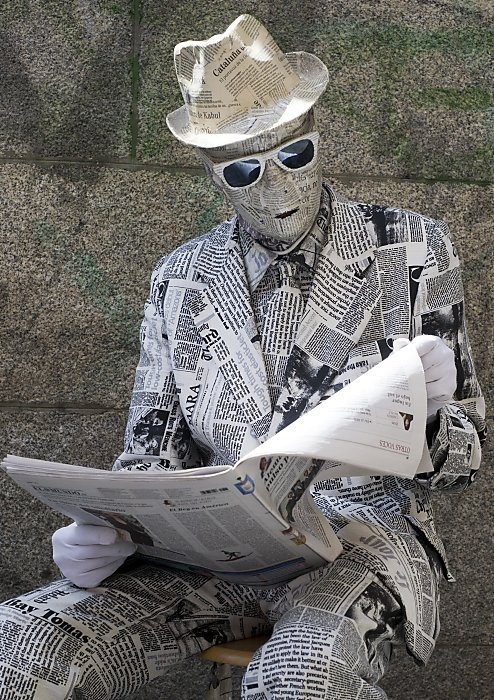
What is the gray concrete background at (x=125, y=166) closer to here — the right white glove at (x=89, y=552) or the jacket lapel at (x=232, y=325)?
the jacket lapel at (x=232, y=325)

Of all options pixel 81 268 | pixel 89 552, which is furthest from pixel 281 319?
pixel 81 268

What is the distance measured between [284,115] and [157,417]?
44 centimetres

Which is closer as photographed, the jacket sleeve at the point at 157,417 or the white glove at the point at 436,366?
the white glove at the point at 436,366

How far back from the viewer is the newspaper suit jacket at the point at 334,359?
4.50ft

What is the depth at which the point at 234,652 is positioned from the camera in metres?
1.36

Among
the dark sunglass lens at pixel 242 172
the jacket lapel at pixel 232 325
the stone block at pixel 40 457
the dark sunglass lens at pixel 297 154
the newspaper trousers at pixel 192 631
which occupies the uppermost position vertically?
the dark sunglass lens at pixel 297 154

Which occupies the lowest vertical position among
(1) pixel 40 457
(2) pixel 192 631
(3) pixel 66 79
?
(1) pixel 40 457

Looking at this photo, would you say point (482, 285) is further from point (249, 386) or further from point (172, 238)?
point (249, 386)

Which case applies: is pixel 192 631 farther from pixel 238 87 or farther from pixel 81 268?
pixel 81 268

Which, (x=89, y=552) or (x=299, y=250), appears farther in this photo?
(x=299, y=250)

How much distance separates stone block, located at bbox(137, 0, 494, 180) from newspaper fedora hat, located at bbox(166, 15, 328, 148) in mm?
643

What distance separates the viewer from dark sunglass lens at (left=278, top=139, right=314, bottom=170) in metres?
1.39

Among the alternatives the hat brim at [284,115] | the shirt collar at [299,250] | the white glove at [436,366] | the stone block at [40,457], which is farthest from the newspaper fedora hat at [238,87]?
the stone block at [40,457]

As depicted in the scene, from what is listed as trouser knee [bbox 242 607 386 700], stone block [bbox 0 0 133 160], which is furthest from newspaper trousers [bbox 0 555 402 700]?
stone block [bbox 0 0 133 160]
